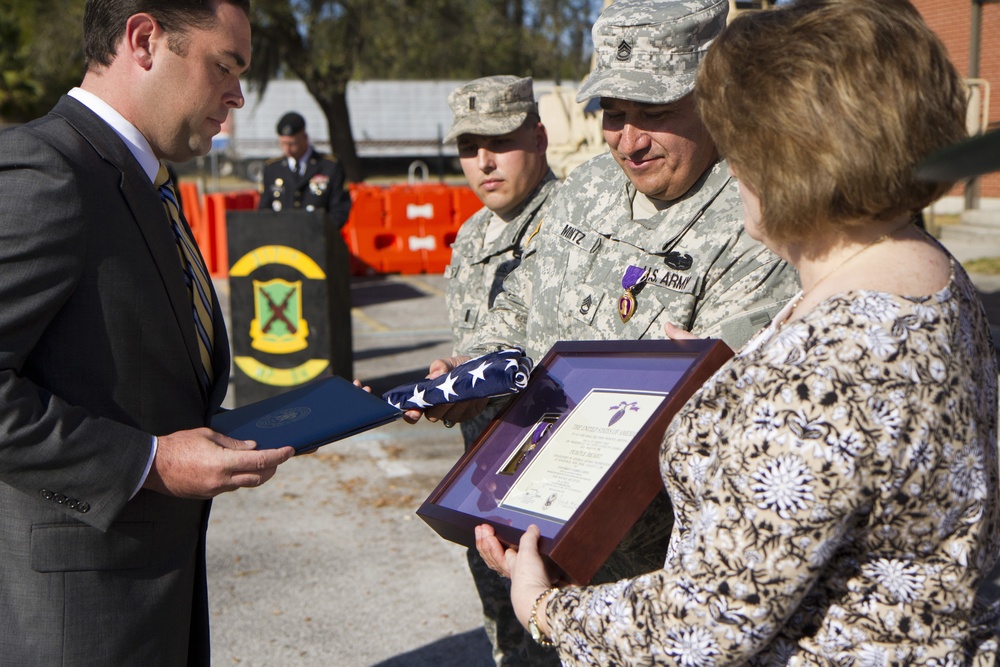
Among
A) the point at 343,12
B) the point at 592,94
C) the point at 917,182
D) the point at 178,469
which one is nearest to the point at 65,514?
the point at 178,469

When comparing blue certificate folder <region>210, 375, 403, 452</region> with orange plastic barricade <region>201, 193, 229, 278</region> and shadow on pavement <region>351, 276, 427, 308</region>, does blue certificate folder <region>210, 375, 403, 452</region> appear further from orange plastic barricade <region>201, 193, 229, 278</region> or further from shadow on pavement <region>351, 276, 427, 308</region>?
orange plastic barricade <region>201, 193, 229, 278</region>

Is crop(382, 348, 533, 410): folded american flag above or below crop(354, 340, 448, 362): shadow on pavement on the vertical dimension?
above

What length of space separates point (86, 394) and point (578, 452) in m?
0.96

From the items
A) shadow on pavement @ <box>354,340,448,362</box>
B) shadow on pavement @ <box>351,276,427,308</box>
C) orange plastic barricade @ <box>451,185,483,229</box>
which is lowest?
shadow on pavement @ <box>351,276,427,308</box>

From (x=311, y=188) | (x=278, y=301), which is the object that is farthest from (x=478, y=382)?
(x=311, y=188)

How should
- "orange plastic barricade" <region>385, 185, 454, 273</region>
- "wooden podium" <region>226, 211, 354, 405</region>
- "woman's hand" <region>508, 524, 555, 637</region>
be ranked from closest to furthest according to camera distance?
"woman's hand" <region>508, 524, 555, 637</region> → "wooden podium" <region>226, 211, 354, 405</region> → "orange plastic barricade" <region>385, 185, 454, 273</region>

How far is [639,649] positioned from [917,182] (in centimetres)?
76

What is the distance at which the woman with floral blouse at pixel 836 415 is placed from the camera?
1.32m

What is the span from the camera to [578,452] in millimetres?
1839

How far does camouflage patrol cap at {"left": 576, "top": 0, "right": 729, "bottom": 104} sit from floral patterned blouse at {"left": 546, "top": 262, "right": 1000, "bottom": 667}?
42.8 inches

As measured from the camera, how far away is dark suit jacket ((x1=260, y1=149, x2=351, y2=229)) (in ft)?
31.2

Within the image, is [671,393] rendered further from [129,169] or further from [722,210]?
[129,169]

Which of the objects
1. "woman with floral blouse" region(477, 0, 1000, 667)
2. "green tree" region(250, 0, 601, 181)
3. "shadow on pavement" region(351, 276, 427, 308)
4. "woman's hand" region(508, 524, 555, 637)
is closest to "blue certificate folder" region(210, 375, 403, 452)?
"woman's hand" region(508, 524, 555, 637)

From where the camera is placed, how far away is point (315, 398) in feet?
7.34
